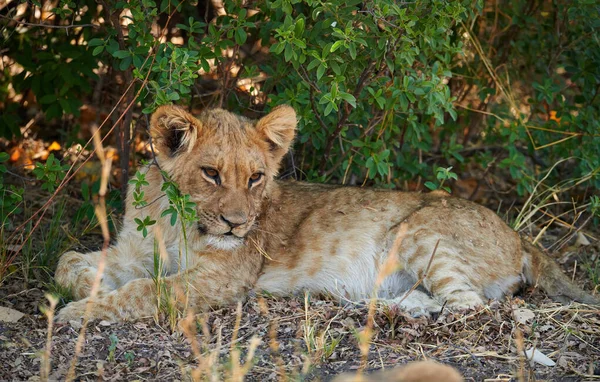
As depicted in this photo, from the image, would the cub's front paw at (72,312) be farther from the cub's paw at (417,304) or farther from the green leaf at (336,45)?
the green leaf at (336,45)

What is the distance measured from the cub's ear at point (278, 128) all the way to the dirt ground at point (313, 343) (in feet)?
3.16

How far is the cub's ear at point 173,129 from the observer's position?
4559mm

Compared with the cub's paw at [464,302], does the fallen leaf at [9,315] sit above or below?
above

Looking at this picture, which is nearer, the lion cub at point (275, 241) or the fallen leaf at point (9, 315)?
the fallen leaf at point (9, 315)

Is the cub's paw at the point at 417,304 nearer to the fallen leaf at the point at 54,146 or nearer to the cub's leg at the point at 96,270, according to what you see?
the cub's leg at the point at 96,270

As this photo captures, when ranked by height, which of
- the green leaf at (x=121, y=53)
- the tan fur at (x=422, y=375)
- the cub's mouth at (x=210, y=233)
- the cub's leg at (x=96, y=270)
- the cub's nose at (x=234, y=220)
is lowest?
the cub's leg at (x=96, y=270)

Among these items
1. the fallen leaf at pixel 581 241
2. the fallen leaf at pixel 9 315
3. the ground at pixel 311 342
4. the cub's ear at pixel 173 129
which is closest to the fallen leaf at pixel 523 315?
the ground at pixel 311 342

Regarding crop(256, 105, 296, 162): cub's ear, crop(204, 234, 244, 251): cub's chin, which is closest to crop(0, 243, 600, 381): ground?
crop(204, 234, 244, 251): cub's chin

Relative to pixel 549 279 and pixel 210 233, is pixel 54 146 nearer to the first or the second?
pixel 210 233

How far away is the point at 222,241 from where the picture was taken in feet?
15.5

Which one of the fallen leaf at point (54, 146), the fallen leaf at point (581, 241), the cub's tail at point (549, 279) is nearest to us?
the cub's tail at point (549, 279)

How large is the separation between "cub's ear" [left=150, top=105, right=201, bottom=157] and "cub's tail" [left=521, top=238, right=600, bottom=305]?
90.0 inches

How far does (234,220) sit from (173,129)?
0.65 meters

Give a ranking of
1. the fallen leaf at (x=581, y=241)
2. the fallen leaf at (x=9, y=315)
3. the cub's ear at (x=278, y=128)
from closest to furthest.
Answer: the fallen leaf at (x=9, y=315) → the cub's ear at (x=278, y=128) → the fallen leaf at (x=581, y=241)
